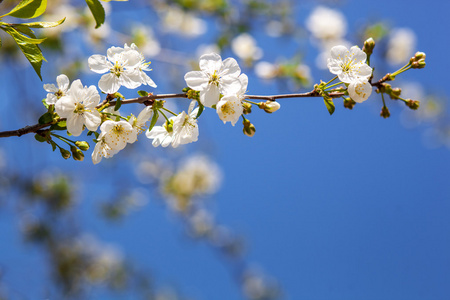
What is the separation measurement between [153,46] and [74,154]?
263 cm

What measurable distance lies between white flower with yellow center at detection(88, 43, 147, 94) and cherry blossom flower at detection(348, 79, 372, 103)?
56 centimetres

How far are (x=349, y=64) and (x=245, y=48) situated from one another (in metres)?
2.25

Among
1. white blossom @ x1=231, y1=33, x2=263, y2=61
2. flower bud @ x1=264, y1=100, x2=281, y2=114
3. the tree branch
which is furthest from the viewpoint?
white blossom @ x1=231, y1=33, x2=263, y2=61

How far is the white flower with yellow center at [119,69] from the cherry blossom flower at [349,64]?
53cm

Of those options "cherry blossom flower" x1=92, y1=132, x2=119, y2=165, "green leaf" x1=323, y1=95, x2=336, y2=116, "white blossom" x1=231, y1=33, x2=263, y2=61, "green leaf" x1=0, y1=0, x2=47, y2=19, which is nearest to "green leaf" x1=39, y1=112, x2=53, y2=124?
"cherry blossom flower" x1=92, y1=132, x2=119, y2=165

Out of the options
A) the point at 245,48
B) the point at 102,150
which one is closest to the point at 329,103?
the point at 102,150

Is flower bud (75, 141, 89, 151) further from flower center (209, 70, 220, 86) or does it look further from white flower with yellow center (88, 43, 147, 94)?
flower center (209, 70, 220, 86)

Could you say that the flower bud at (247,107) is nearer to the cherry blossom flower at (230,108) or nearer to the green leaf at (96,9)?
the cherry blossom flower at (230,108)

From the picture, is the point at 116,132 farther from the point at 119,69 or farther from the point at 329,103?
the point at 329,103

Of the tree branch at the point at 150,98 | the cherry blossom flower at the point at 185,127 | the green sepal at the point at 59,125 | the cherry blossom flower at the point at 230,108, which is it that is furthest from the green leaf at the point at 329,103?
the green sepal at the point at 59,125

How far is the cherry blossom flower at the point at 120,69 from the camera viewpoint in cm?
106

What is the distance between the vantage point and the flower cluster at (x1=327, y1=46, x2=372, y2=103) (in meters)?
1.05

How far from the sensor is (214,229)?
517 centimetres

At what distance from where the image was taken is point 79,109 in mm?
1008
